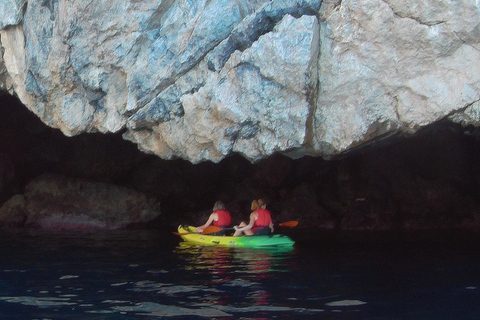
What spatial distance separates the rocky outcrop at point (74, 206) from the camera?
15.4m

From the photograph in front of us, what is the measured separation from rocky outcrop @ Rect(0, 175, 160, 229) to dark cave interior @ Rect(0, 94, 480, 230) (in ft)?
1.20

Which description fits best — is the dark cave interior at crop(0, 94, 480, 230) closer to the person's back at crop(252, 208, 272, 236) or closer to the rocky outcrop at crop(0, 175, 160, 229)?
the rocky outcrop at crop(0, 175, 160, 229)

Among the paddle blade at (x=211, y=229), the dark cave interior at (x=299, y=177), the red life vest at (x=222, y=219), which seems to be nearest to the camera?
the paddle blade at (x=211, y=229)

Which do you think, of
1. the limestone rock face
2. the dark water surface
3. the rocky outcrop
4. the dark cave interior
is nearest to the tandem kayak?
the dark water surface

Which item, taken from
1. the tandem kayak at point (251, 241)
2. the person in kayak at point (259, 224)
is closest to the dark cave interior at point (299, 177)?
the person in kayak at point (259, 224)

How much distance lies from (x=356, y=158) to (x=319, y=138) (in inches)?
332

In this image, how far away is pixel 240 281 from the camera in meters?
6.93

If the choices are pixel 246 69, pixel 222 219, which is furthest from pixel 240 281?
pixel 222 219

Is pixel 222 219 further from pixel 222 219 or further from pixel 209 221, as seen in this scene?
pixel 209 221

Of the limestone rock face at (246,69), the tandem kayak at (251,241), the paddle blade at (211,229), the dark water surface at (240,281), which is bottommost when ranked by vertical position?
the dark water surface at (240,281)

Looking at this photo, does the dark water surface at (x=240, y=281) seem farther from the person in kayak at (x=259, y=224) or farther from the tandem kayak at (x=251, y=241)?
the person in kayak at (x=259, y=224)

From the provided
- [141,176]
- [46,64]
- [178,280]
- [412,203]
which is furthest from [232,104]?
[412,203]

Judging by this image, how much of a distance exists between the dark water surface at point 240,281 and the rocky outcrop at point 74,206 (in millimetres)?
4434

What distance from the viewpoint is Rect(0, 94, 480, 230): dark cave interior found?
15609mm
